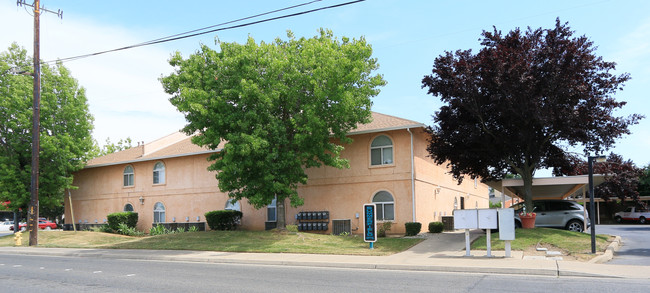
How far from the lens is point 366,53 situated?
21.2 metres

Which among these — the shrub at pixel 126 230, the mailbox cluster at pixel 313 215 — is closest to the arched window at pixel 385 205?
the mailbox cluster at pixel 313 215

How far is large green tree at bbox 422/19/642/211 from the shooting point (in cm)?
1800

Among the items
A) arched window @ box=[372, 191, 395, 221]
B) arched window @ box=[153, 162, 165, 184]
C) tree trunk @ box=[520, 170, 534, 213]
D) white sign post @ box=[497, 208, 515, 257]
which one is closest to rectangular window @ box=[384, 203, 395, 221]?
arched window @ box=[372, 191, 395, 221]

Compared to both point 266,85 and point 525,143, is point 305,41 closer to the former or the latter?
point 266,85

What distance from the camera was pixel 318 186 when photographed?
25.8 m

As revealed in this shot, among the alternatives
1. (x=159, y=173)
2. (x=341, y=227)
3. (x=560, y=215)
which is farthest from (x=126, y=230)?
(x=560, y=215)

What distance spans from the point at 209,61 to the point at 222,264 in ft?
32.8

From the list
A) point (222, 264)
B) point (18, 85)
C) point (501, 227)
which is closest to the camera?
point (501, 227)

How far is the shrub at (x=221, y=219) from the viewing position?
87.5 ft

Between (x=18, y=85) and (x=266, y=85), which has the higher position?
(x=18, y=85)

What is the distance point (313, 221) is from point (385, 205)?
3.90 metres

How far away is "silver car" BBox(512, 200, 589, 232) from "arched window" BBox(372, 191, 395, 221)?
5.60 meters

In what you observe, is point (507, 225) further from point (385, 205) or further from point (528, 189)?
point (385, 205)

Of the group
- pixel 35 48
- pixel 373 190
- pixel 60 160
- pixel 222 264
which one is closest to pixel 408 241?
pixel 373 190
